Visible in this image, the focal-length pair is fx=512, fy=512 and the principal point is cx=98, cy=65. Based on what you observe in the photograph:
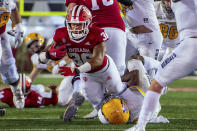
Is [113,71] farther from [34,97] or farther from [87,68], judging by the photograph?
[34,97]

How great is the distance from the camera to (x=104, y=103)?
4.52 meters

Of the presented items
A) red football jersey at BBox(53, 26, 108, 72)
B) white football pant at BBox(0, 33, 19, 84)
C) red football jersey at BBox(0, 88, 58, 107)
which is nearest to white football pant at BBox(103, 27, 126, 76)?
red football jersey at BBox(53, 26, 108, 72)

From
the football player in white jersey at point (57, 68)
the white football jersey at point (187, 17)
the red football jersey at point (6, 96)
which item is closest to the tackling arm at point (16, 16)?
the football player in white jersey at point (57, 68)

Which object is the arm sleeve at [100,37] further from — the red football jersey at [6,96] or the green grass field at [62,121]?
the red football jersey at [6,96]

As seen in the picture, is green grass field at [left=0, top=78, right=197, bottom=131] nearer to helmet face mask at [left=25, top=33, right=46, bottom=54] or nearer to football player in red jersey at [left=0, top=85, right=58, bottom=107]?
football player in red jersey at [left=0, top=85, right=58, bottom=107]

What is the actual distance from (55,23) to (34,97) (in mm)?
8498

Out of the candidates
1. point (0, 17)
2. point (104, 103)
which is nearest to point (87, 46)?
point (104, 103)

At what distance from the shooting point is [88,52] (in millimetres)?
4453

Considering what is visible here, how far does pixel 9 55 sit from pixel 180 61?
2.58 m

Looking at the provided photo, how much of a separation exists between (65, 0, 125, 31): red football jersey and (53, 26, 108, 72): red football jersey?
46cm

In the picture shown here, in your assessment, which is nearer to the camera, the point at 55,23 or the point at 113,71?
the point at 113,71

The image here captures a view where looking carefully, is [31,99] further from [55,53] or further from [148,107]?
[148,107]

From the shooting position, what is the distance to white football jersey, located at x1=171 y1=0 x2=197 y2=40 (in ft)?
11.7

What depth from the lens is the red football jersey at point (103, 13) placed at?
4.93 metres
